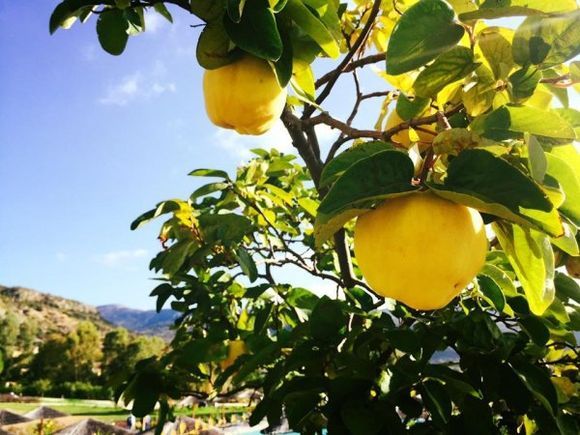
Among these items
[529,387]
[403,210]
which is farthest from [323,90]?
[529,387]

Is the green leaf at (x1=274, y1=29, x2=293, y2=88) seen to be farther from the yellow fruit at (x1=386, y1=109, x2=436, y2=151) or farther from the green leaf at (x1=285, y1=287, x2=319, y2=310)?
the green leaf at (x1=285, y1=287, x2=319, y2=310)

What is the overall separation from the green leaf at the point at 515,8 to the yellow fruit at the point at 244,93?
36cm

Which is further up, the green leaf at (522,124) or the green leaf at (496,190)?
the green leaf at (522,124)

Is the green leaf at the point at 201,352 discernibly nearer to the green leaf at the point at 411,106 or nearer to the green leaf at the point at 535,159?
the green leaf at the point at 411,106

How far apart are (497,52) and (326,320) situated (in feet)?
2.30

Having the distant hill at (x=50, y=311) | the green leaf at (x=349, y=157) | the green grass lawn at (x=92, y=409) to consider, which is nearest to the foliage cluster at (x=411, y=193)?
the green leaf at (x=349, y=157)

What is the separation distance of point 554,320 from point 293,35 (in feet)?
3.75

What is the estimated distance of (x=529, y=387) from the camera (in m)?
1.12

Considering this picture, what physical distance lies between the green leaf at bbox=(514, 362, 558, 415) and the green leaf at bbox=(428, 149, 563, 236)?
68 centimetres

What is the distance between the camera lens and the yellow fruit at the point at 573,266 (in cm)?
128

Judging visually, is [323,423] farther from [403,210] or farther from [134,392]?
[403,210]

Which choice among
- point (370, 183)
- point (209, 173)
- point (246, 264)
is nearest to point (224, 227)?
point (246, 264)

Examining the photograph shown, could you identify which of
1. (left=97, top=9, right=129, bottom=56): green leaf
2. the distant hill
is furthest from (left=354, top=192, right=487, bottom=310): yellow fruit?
the distant hill

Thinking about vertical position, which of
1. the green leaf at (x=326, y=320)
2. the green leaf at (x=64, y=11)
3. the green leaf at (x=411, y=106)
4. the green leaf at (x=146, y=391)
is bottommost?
the green leaf at (x=146, y=391)
